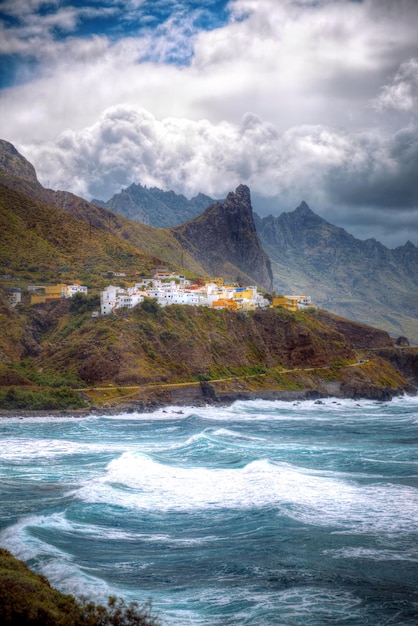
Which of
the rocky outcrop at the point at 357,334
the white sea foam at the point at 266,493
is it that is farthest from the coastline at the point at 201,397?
the white sea foam at the point at 266,493

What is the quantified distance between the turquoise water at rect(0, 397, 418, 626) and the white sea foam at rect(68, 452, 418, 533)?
114 mm

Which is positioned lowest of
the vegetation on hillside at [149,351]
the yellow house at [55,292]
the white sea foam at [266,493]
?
the white sea foam at [266,493]

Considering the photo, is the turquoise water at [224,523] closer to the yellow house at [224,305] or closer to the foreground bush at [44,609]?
the foreground bush at [44,609]

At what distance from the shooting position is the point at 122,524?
1387 inches

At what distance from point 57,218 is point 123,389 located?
9282 cm

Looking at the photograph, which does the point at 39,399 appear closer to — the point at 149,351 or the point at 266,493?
the point at 149,351

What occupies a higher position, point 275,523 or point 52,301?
point 52,301

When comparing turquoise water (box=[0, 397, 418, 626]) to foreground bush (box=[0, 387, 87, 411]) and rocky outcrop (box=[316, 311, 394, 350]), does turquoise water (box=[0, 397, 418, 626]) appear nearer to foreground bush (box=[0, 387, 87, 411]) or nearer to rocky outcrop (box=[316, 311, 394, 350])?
foreground bush (box=[0, 387, 87, 411])

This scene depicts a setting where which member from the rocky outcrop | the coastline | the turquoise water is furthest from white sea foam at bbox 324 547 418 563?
the rocky outcrop

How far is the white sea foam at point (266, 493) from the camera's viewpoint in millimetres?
36031

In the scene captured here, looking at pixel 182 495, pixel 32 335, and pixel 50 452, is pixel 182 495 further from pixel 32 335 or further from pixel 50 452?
pixel 32 335

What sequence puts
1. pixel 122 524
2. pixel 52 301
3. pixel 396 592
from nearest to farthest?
pixel 396 592, pixel 122 524, pixel 52 301

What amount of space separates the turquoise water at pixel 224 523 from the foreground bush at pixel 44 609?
4285 millimetres

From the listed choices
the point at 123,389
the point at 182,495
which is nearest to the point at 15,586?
the point at 182,495
